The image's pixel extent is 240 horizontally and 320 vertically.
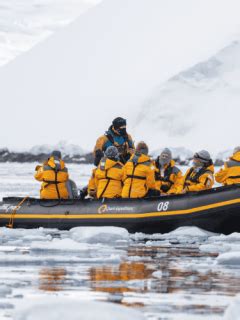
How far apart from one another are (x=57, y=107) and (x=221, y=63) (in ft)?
86.9

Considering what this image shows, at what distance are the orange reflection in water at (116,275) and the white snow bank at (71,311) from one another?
1408mm

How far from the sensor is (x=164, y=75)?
104500 millimetres

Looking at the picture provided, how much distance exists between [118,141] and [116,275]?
7.42 m

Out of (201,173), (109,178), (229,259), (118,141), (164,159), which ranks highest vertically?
(118,141)

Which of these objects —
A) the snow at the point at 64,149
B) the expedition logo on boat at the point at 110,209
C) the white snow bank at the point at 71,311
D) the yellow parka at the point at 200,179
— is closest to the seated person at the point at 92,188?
the expedition logo on boat at the point at 110,209

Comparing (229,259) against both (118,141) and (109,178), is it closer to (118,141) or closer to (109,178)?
(109,178)

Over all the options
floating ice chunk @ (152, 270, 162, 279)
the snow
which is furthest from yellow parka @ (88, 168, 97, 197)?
the snow

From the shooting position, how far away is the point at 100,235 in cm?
1212

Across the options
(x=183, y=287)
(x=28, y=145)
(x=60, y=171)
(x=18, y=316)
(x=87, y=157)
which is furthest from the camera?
(x=28, y=145)

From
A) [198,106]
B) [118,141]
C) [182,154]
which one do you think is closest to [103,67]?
[198,106]

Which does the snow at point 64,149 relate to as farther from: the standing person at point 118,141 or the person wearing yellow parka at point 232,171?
the person wearing yellow parka at point 232,171

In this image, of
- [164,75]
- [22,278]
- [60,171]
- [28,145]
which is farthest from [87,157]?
[22,278]

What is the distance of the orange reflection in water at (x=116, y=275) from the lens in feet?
25.2

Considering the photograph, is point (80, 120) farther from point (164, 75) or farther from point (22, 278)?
point (22, 278)
